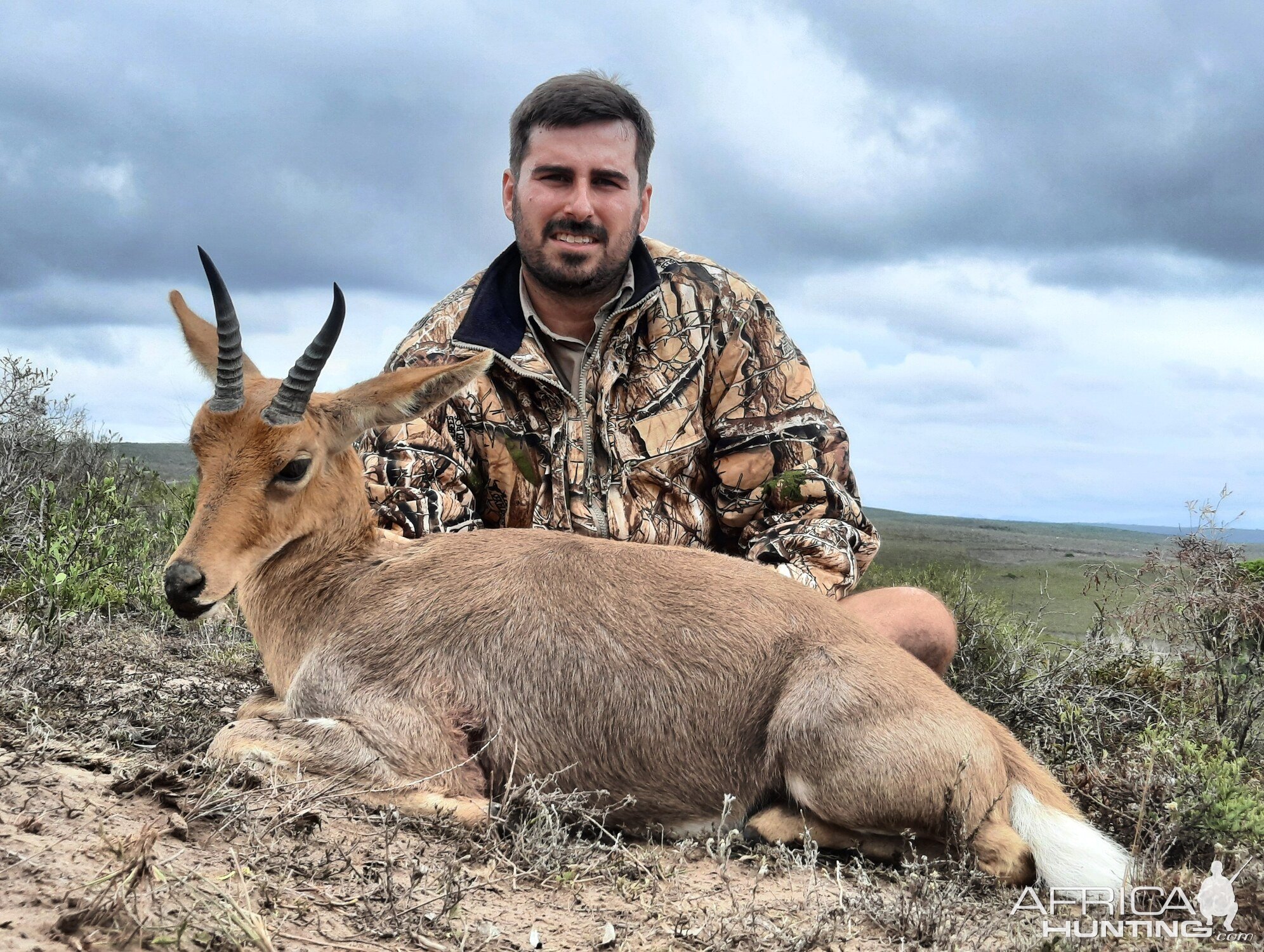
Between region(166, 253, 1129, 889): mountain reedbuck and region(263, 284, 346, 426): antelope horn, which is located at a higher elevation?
region(263, 284, 346, 426): antelope horn

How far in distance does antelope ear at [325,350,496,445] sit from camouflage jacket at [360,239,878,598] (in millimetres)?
1780

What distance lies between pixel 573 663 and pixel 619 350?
11.2 ft

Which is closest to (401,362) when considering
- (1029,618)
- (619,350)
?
(619,350)

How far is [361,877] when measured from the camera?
13.2 feet

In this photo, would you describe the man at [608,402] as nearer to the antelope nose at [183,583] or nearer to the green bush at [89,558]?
the antelope nose at [183,583]

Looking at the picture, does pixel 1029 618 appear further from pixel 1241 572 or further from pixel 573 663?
pixel 573 663

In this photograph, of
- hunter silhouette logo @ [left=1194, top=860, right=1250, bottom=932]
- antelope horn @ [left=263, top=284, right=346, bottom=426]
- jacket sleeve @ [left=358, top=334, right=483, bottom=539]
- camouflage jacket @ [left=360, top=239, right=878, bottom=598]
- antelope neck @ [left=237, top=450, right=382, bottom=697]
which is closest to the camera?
hunter silhouette logo @ [left=1194, top=860, right=1250, bottom=932]

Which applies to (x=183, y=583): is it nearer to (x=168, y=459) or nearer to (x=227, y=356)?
(x=227, y=356)

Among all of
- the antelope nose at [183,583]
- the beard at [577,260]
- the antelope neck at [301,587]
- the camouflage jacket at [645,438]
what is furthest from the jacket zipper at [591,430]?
the antelope nose at [183,583]

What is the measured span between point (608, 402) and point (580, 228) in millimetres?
1303

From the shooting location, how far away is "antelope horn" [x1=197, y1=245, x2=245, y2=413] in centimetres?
552

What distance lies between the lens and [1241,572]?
10.2 metres

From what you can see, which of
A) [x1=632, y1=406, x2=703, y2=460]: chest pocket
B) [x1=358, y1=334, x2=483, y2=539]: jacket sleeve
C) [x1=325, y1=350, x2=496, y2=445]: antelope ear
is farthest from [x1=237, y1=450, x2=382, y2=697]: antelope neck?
[x1=632, y1=406, x2=703, y2=460]: chest pocket

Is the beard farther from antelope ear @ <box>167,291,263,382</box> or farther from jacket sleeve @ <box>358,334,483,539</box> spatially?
antelope ear @ <box>167,291,263,382</box>
